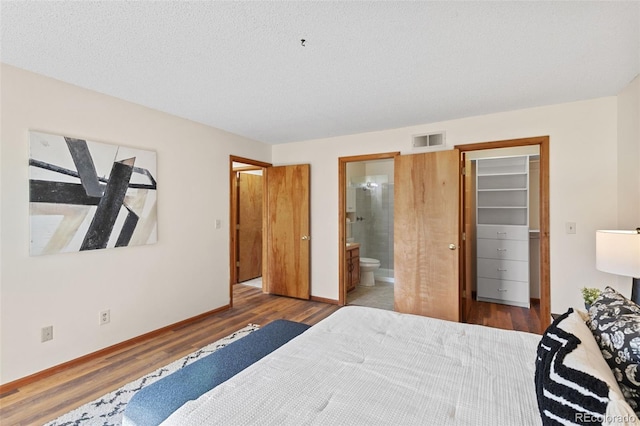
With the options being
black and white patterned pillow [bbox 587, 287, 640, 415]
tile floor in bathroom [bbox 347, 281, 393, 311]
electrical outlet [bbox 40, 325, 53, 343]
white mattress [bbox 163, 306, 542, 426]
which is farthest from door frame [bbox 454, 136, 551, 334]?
electrical outlet [bbox 40, 325, 53, 343]

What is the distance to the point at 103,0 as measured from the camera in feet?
5.00

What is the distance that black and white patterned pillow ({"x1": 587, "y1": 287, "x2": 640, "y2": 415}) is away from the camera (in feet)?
3.06

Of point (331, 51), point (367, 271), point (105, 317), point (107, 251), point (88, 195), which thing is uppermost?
point (331, 51)

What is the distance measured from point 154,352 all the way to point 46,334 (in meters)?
0.82

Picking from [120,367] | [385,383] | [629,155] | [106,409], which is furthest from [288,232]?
[629,155]

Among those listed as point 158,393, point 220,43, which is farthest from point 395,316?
point 220,43

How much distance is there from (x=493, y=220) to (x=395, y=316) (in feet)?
11.0

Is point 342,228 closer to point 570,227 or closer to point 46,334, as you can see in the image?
point 570,227

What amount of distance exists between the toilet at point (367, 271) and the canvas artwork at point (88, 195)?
3429 millimetres

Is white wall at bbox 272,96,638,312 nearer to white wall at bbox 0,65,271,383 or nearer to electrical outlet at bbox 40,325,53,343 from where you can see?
white wall at bbox 0,65,271,383

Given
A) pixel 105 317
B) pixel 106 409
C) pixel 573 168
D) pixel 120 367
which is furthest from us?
pixel 573 168

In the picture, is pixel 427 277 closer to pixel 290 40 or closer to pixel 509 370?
pixel 509 370

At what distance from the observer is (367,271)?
546 centimetres

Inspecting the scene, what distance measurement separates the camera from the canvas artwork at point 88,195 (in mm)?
2352
